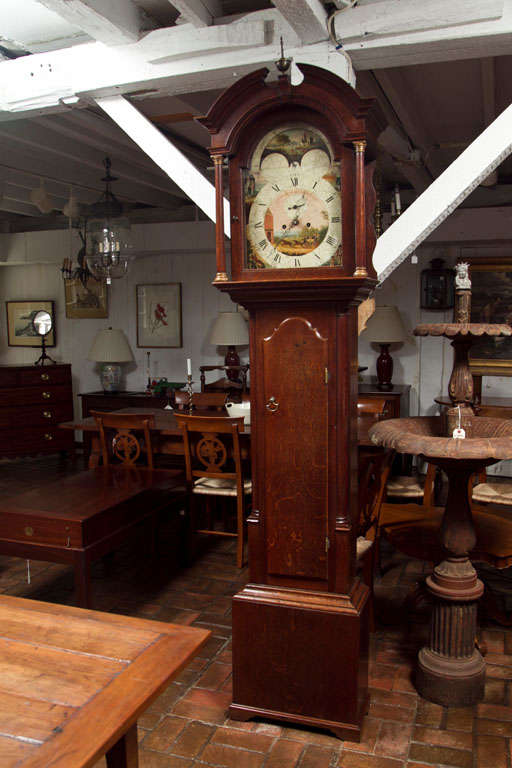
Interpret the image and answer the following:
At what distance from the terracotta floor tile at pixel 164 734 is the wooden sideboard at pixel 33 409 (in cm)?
539

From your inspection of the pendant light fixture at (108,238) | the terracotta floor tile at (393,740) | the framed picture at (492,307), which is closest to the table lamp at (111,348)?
the pendant light fixture at (108,238)

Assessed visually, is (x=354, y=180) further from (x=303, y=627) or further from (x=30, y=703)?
(x=30, y=703)

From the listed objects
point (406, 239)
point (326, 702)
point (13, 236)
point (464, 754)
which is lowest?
point (464, 754)

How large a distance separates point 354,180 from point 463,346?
0.85 meters

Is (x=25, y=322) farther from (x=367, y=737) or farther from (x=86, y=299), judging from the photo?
(x=367, y=737)

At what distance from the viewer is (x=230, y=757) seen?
2361mm

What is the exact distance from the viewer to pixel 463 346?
2.67m

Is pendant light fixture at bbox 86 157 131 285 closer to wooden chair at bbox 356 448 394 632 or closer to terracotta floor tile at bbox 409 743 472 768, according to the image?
wooden chair at bbox 356 448 394 632

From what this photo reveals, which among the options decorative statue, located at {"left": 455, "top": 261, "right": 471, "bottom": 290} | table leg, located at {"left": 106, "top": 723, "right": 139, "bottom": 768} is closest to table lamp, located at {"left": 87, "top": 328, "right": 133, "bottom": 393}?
decorative statue, located at {"left": 455, "top": 261, "right": 471, "bottom": 290}

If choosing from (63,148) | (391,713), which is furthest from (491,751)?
(63,148)

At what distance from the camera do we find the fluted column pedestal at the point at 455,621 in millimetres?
2684

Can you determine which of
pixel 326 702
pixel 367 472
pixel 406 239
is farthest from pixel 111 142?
pixel 326 702

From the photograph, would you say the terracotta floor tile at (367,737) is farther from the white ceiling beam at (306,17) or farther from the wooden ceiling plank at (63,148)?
the wooden ceiling plank at (63,148)

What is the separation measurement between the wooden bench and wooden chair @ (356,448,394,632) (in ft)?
3.99
